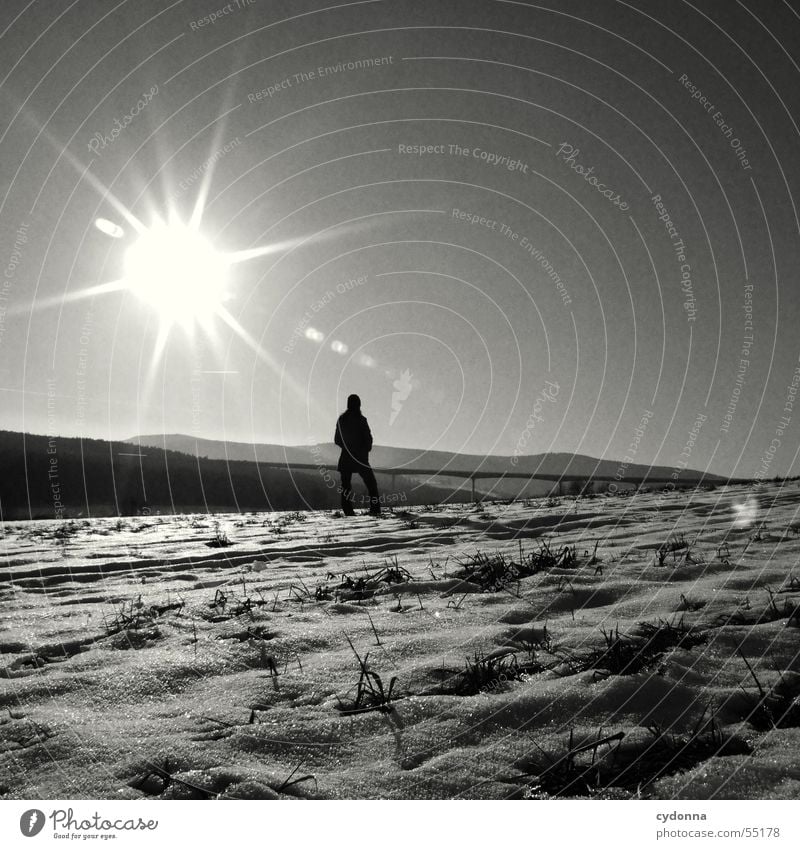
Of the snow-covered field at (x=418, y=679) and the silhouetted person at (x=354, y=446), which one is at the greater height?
the silhouetted person at (x=354, y=446)

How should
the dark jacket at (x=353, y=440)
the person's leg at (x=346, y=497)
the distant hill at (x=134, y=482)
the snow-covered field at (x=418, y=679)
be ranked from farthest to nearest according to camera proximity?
the distant hill at (x=134, y=482), the dark jacket at (x=353, y=440), the person's leg at (x=346, y=497), the snow-covered field at (x=418, y=679)

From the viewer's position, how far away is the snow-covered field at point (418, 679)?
1676 millimetres

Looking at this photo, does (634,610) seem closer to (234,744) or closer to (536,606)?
(536,606)

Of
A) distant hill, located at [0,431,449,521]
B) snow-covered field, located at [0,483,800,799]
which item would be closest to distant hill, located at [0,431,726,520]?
distant hill, located at [0,431,449,521]

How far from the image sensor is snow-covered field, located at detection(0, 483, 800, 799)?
1.68 m

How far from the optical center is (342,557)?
5133 millimetres

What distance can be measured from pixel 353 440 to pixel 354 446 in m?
0.13

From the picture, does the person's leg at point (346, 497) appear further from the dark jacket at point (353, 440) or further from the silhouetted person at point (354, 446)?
the dark jacket at point (353, 440)

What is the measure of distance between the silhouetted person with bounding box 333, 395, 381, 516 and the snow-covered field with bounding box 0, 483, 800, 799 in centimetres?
674

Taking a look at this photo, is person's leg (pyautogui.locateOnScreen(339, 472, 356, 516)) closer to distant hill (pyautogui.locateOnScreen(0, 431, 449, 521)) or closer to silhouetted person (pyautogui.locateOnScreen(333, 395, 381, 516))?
silhouetted person (pyautogui.locateOnScreen(333, 395, 381, 516))

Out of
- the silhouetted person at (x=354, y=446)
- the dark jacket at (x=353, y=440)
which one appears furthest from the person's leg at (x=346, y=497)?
the dark jacket at (x=353, y=440)
